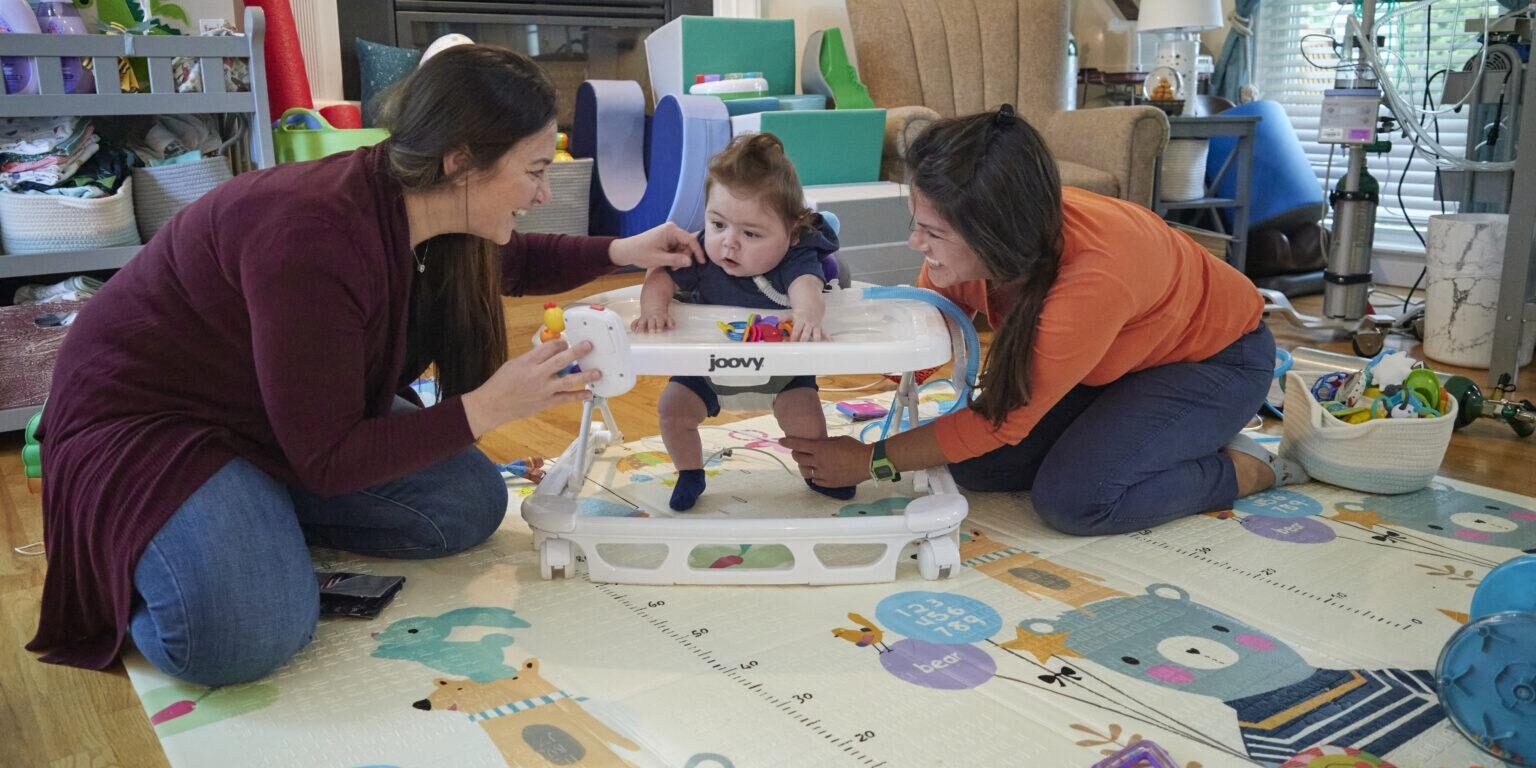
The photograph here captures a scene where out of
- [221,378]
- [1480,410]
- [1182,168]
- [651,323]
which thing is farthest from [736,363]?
[1182,168]

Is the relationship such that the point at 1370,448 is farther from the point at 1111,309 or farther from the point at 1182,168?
the point at 1182,168

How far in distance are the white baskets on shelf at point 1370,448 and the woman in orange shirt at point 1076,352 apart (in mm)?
55

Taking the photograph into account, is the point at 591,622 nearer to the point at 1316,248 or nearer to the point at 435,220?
the point at 435,220

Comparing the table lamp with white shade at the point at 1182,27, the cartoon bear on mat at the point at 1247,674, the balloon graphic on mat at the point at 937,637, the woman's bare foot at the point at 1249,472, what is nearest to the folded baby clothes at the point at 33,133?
the balloon graphic on mat at the point at 937,637

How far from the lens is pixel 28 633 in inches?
53.8

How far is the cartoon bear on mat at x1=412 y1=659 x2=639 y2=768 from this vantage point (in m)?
1.08

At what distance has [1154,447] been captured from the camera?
1622 millimetres

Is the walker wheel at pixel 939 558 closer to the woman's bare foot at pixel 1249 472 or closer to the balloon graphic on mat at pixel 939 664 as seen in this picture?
the balloon graphic on mat at pixel 939 664

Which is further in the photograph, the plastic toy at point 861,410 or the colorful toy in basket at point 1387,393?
the plastic toy at point 861,410

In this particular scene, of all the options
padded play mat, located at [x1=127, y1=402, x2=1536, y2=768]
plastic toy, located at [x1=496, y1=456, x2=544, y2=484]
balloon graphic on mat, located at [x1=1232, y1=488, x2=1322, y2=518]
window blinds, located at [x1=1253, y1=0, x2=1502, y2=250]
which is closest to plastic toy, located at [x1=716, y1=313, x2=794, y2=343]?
padded play mat, located at [x1=127, y1=402, x2=1536, y2=768]

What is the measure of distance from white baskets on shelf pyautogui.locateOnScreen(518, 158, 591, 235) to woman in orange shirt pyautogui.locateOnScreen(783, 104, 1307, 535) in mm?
1998

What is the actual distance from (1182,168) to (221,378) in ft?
9.36

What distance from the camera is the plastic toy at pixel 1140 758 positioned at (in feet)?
3.33

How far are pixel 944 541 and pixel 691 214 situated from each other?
189 centimetres
